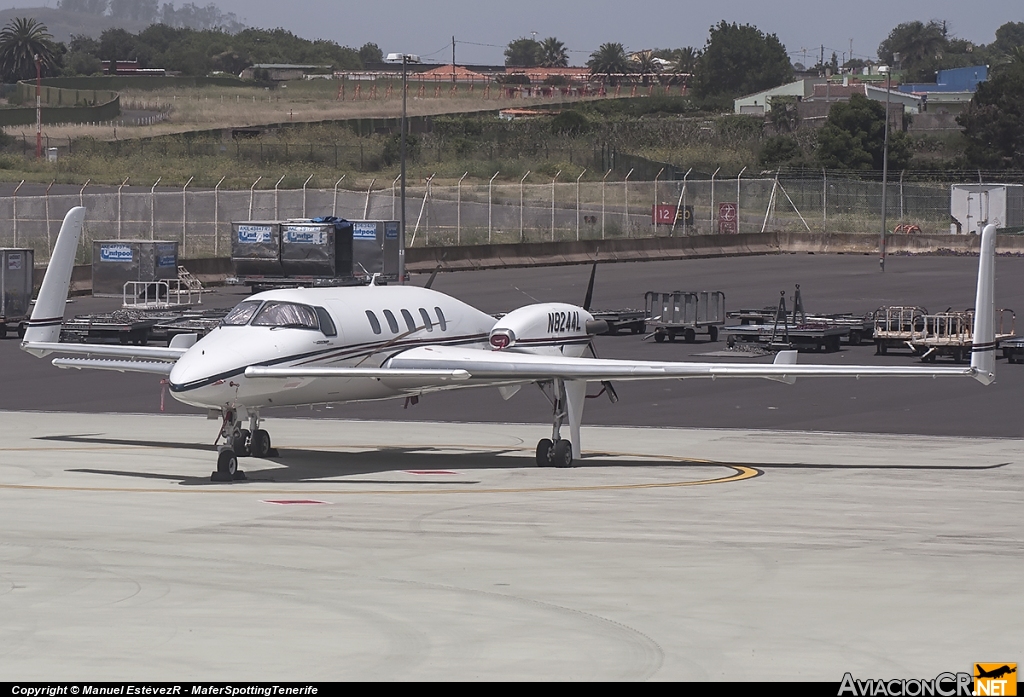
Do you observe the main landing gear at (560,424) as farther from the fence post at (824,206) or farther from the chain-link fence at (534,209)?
the fence post at (824,206)

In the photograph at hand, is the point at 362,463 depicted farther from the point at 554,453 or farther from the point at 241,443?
the point at 554,453

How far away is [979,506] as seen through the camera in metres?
19.9

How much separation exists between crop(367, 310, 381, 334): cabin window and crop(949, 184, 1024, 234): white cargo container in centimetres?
7570

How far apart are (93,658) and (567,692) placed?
11.5 feet

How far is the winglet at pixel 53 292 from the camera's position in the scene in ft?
82.8

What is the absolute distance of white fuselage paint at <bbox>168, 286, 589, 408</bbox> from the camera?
842 inches

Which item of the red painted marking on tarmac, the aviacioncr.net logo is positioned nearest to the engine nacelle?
the red painted marking on tarmac

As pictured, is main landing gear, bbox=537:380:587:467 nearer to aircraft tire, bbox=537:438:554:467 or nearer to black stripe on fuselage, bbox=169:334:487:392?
aircraft tire, bbox=537:438:554:467

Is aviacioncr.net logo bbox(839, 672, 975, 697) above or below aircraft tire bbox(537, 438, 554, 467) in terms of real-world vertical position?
above

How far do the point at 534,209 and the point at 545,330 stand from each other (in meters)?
65.2

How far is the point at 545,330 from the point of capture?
2552 centimetres

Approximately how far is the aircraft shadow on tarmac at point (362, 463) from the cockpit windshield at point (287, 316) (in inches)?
89.7

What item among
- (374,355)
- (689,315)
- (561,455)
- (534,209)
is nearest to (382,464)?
(374,355)

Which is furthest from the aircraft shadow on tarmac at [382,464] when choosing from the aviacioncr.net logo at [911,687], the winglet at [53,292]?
the aviacioncr.net logo at [911,687]
